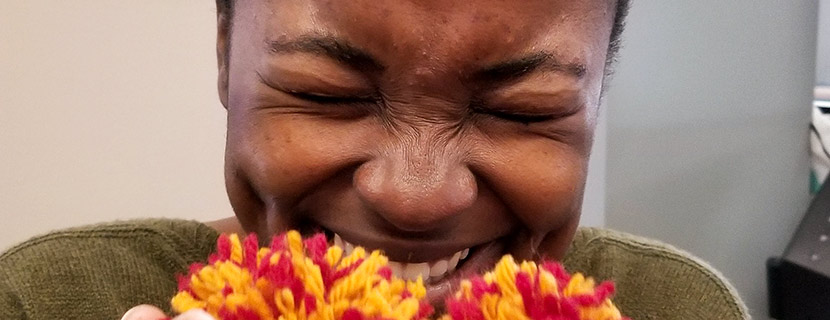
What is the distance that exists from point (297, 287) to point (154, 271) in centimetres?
46

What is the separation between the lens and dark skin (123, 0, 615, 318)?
1.77 ft

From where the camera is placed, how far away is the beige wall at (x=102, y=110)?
110 centimetres

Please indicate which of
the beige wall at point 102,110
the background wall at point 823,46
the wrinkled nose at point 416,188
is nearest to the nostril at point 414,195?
the wrinkled nose at point 416,188

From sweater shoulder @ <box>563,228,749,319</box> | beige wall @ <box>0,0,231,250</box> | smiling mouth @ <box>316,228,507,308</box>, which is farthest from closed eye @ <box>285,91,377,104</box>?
beige wall @ <box>0,0,231,250</box>

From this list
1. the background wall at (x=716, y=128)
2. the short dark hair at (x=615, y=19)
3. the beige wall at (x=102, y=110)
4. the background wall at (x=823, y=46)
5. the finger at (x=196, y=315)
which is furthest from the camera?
the background wall at (x=823, y=46)

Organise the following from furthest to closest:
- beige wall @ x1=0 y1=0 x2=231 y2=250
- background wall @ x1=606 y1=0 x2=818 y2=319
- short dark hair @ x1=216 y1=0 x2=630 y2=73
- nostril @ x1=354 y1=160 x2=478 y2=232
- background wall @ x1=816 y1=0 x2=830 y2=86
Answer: background wall @ x1=816 y1=0 x2=830 y2=86, background wall @ x1=606 y1=0 x2=818 y2=319, beige wall @ x1=0 y1=0 x2=231 y2=250, short dark hair @ x1=216 y1=0 x2=630 y2=73, nostril @ x1=354 y1=160 x2=478 y2=232

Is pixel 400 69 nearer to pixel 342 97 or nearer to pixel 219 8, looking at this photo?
pixel 342 97

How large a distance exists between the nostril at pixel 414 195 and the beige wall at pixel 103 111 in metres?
0.70

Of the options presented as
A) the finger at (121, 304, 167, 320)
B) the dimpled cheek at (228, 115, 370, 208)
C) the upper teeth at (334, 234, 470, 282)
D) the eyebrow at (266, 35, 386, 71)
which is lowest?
the upper teeth at (334, 234, 470, 282)

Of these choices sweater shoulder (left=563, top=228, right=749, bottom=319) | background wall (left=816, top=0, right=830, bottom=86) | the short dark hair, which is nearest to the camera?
the short dark hair

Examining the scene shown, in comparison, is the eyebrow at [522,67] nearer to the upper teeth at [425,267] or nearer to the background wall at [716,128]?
the upper teeth at [425,267]

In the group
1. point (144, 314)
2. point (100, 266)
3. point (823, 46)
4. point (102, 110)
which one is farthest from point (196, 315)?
point (823, 46)

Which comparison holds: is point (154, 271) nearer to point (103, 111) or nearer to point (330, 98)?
point (330, 98)

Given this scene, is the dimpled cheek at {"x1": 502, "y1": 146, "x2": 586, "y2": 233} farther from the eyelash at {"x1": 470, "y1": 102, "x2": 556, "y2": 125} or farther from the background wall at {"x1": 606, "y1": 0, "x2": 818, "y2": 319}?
the background wall at {"x1": 606, "y1": 0, "x2": 818, "y2": 319}
